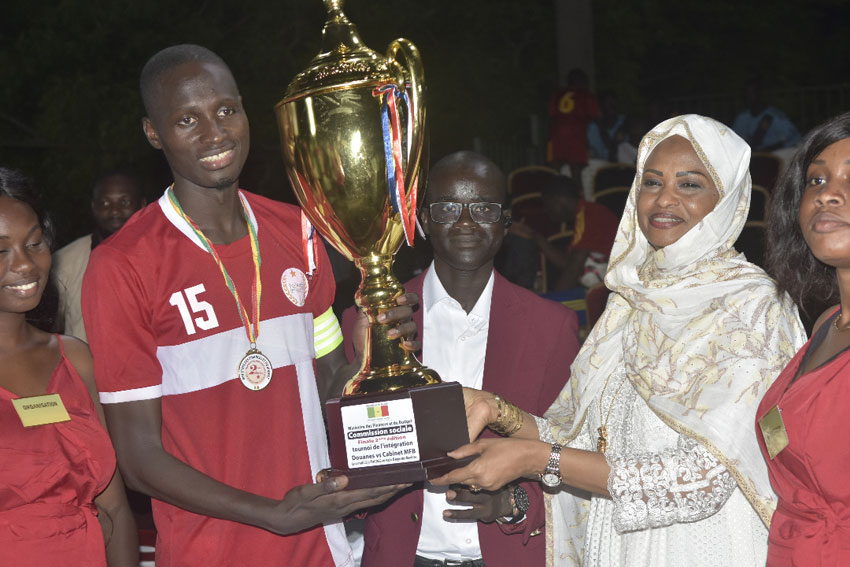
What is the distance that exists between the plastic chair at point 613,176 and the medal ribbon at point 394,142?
753 centimetres

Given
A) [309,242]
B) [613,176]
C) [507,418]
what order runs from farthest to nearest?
[613,176] → [507,418] → [309,242]

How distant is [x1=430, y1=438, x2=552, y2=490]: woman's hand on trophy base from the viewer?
2496 mm

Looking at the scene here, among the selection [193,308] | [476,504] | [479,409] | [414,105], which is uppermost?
[414,105]

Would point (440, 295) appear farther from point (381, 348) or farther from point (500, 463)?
point (500, 463)

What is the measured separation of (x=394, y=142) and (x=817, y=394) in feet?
3.75

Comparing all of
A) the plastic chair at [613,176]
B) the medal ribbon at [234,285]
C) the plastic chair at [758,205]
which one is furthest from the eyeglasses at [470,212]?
the plastic chair at [613,176]

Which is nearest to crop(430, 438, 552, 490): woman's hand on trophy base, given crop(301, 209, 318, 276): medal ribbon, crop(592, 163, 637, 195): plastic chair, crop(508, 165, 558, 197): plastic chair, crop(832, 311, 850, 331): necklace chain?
crop(301, 209, 318, 276): medal ribbon

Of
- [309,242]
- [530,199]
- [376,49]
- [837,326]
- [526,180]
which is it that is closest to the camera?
[837,326]

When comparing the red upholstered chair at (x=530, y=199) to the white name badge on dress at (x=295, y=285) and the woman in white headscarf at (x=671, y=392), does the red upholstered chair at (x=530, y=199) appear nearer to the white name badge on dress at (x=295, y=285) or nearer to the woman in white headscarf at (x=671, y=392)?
the woman in white headscarf at (x=671, y=392)

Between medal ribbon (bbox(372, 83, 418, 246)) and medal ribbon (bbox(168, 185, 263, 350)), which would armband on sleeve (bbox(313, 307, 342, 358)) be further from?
medal ribbon (bbox(372, 83, 418, 246))

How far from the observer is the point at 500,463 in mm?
2506

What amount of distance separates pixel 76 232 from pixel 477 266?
386 inches

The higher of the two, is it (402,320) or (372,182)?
(372,182)

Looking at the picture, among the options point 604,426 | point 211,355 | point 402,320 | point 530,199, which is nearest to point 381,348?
point 402,320
